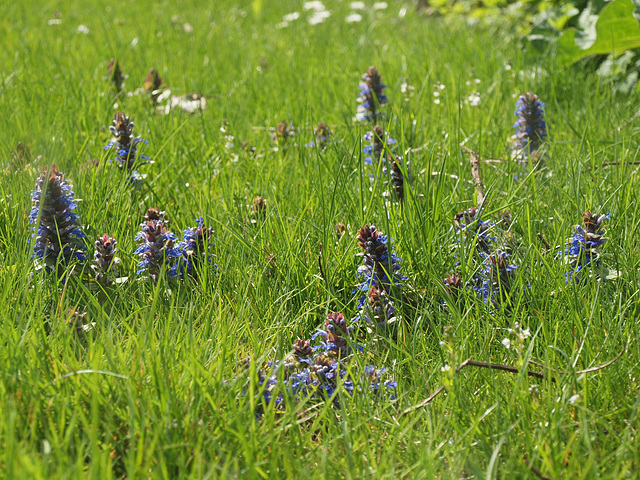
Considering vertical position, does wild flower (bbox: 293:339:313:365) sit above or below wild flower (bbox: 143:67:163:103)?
below

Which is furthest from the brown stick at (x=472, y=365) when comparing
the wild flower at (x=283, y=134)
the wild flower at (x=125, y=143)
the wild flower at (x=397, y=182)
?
the wild flower at (x=283, y=134)

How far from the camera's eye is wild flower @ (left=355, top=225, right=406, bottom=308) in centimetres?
190

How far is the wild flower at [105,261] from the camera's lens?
2.03 metres

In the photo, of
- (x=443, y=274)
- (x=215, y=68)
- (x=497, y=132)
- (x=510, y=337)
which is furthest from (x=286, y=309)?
(x=215, y=68)

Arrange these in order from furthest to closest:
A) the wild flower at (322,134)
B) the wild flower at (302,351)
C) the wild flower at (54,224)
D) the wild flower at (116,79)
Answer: the wild flower at (116,79) → the wild flower at (322,134) → the wild flower at (54,224) → the wild flower at (302,351)

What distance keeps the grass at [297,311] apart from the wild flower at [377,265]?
9cm

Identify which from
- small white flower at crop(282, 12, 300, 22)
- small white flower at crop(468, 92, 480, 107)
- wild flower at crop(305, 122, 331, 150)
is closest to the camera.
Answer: wild flower at crop(305, 122, 331, 150)

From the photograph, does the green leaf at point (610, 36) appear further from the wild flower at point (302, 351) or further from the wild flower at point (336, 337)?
the wild flower at point (302, 351)

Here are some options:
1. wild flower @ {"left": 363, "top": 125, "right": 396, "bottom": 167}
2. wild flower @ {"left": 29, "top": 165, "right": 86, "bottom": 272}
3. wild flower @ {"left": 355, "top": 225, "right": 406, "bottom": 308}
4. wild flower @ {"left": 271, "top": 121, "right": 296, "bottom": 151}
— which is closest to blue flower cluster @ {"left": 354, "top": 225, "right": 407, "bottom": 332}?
wild flower @ {"left": 355, "top": 225, "right": 406, "bottom": 308}

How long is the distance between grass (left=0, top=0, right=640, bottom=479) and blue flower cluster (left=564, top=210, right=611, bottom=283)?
0.07 m

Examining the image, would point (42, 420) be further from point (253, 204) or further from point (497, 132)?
point (497, 132)

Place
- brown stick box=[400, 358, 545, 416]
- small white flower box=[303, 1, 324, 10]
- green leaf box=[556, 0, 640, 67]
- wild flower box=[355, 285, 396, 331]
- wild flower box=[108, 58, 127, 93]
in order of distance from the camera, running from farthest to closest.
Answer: small white flower box=[303, 1, 324, 10], wild flower box=[108, 58, 127, 93], green leaf box=[556, 0, 640, 67], wild flower box=[355, 285, 396, 331], brown stick box=[400, 358, 545, 416]

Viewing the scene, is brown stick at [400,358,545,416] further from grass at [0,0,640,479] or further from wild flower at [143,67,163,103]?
wild flower at [143,67,163,103]

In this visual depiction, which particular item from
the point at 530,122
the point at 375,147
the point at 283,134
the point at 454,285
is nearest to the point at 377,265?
the point at 454,285
